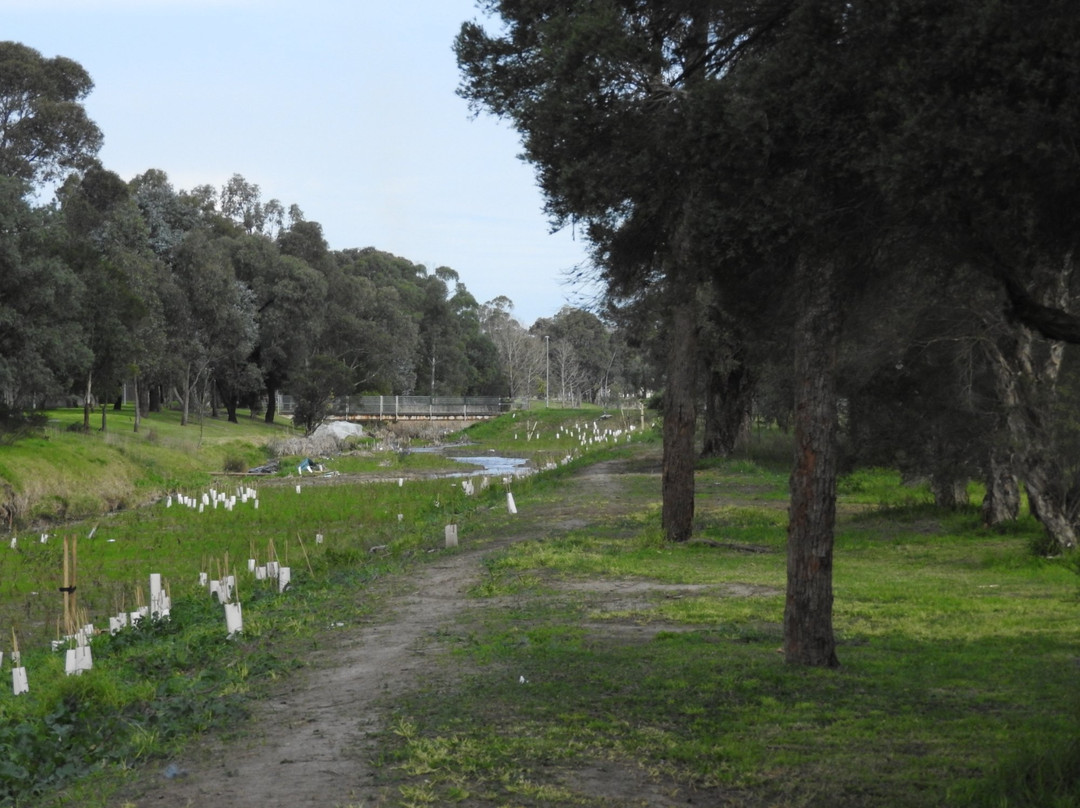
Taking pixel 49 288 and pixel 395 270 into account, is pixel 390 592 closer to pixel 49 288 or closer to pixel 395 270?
pixel 49 288

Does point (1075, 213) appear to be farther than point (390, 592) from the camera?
No

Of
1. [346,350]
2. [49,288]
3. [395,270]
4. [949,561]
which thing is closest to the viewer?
[949,561]

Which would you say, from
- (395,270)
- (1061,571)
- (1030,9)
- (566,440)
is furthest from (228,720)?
(395,270)

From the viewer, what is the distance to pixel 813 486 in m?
9.91

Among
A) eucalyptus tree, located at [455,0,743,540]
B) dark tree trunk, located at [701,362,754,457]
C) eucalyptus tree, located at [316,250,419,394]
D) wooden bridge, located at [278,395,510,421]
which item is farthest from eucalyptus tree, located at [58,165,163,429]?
eucalyptus tree, located at [455,0,743,540]

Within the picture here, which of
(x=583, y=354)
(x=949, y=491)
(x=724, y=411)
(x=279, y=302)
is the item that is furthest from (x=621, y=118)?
(x=583, y=354)

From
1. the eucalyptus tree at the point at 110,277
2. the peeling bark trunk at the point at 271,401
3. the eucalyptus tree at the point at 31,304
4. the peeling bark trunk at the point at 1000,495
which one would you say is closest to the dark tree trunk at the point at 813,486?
the peeling bark trunk at the point at 1000,495

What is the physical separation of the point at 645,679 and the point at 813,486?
2.07 meters

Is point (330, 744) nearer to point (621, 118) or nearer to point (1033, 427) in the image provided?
point (621, 118)

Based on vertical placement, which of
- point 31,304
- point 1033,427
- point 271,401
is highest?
point 31,304

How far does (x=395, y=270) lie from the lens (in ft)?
397

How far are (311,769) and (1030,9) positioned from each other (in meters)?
6.27

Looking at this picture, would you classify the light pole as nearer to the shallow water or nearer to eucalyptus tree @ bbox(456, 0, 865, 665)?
the shallow water

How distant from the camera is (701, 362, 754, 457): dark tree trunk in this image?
44875 mm
